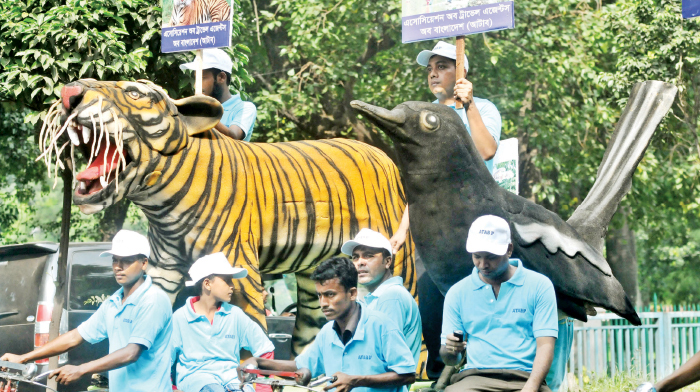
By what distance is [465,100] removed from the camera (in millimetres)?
5539

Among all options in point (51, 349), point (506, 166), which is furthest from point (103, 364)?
point (506, 166)

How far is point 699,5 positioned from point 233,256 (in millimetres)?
3425

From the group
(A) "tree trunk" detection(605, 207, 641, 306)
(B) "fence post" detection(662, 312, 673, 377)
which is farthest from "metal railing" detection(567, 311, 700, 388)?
(A) "tree trunk" detection(605, 207, 641, 306)

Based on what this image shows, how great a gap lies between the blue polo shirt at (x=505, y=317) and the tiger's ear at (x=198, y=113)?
220cm

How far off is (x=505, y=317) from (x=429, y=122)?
43.2 inches

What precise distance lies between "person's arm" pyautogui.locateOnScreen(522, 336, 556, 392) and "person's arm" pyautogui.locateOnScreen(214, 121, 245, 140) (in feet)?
9.93

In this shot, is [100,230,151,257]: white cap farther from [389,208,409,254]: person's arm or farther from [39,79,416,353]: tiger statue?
[389,208,409,254]: person's arm

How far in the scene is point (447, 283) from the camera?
201 inches

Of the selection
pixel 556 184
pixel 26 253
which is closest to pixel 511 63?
pixel 556 184

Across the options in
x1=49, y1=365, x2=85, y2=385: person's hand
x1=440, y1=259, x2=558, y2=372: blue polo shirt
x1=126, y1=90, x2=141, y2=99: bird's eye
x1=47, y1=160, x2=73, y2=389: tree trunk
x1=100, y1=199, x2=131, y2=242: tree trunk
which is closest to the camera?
x1=440, y1=259, x2=558, y2=372: blue polo shirt

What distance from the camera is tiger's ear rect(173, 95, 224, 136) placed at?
241 inches

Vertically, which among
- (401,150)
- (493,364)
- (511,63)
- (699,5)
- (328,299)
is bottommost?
(493,364)

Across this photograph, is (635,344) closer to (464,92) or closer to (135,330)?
(464,92)

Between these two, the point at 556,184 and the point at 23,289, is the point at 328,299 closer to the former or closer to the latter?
the point at 23,289
